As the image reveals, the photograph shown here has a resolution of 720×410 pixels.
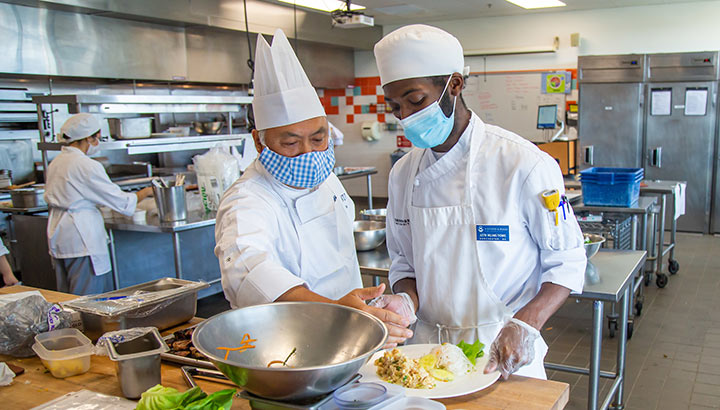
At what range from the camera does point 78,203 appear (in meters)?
4.47

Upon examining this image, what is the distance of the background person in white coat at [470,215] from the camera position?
1603 mm

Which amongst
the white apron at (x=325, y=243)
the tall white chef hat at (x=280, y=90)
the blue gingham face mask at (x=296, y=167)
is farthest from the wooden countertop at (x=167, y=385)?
the tall white chef hat at (x=280, y=90)

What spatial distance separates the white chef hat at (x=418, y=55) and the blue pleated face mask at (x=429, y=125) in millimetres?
61

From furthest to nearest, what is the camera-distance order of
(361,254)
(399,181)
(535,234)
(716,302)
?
(716,302) → (361,254) → (399,181) → (535,234)

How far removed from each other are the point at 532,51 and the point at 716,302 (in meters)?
5.04

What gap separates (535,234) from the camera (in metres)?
1.63

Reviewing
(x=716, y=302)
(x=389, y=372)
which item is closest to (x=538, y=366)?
(x=389, y=372)

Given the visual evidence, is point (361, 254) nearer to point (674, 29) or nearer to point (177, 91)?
point (177, 91)

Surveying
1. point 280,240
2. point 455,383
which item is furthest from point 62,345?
point 455,383

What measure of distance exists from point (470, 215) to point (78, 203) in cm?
370

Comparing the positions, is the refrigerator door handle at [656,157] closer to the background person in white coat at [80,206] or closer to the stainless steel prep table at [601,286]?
the stainless steel prep table at [601,286]

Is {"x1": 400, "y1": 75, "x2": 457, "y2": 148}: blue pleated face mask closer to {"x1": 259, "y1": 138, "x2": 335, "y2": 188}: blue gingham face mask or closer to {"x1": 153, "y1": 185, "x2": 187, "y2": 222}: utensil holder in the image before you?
{"x1": 259, "y1": 138, "x2": 335, "y2": 188}: blue gingham face mask

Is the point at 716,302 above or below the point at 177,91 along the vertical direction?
below

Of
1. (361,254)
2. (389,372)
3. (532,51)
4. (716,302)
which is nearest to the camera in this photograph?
(389,372)
